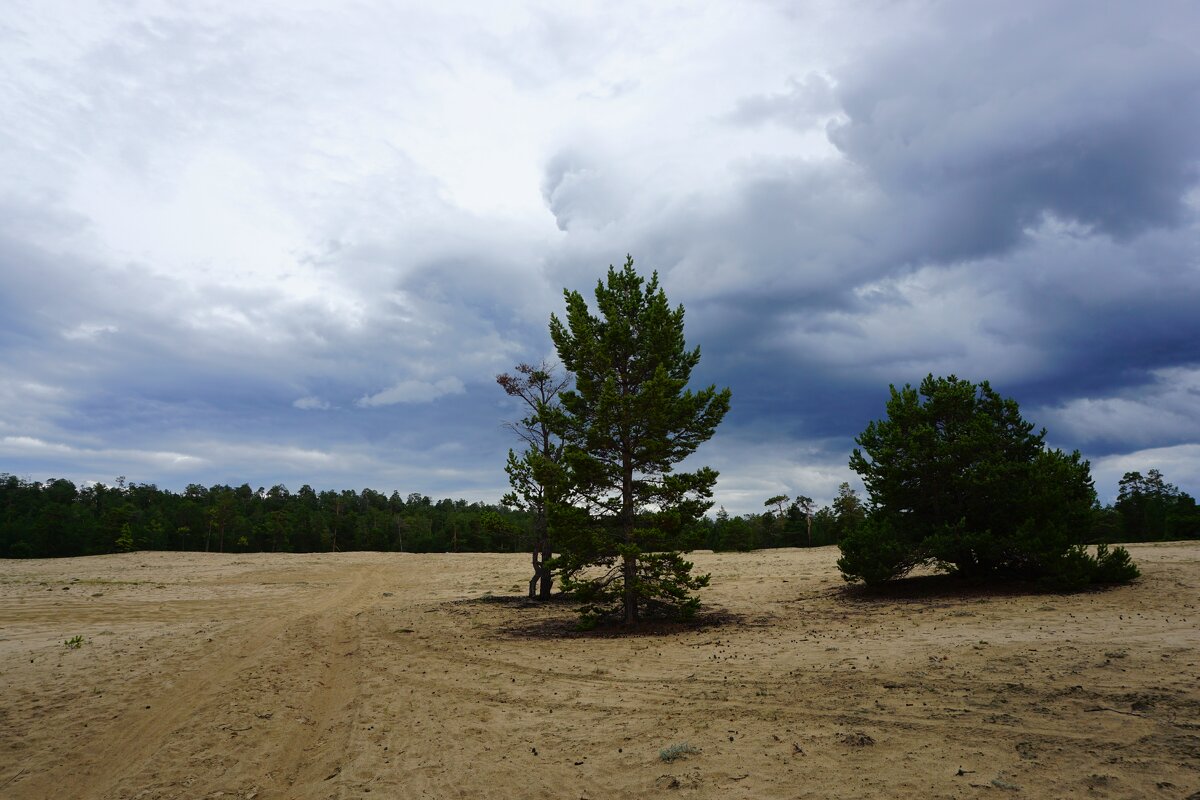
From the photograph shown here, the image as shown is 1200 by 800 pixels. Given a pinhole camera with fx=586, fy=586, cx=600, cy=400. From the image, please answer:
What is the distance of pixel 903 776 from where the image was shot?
6223mm

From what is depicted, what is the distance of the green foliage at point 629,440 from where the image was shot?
56.9 ft

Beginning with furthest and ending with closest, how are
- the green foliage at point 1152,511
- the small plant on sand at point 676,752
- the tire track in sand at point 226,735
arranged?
the green foliage at point 1152,511, the tire track in sand at point 226,735, the small plant on sand at point 676,752

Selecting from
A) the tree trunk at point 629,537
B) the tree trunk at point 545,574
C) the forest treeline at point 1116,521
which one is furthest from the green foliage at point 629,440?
the forest treeline at point 1116,521

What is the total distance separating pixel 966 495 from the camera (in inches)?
816

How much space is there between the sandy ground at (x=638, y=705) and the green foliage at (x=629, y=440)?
6.63 feet

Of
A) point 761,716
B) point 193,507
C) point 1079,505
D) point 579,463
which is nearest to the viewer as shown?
point 761,716

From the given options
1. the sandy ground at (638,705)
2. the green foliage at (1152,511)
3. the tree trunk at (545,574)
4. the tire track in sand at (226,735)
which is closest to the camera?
the sandy ground at (638,705)

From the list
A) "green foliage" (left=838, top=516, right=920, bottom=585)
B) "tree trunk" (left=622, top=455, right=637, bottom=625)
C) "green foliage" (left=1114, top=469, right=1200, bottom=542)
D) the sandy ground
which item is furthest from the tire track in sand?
"green foliage" (left=1114, top=469, right=1200, bottom=542)

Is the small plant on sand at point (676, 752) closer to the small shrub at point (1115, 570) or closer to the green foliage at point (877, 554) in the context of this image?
the green foliage at point (877, 554)

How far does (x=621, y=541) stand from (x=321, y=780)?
11.0 meters

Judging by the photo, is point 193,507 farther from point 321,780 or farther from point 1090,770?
point 1090,770

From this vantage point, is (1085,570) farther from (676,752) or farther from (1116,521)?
(1116,521)

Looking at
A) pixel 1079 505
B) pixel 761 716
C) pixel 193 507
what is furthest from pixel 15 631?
pixel 193 507

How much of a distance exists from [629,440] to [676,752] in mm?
11185
